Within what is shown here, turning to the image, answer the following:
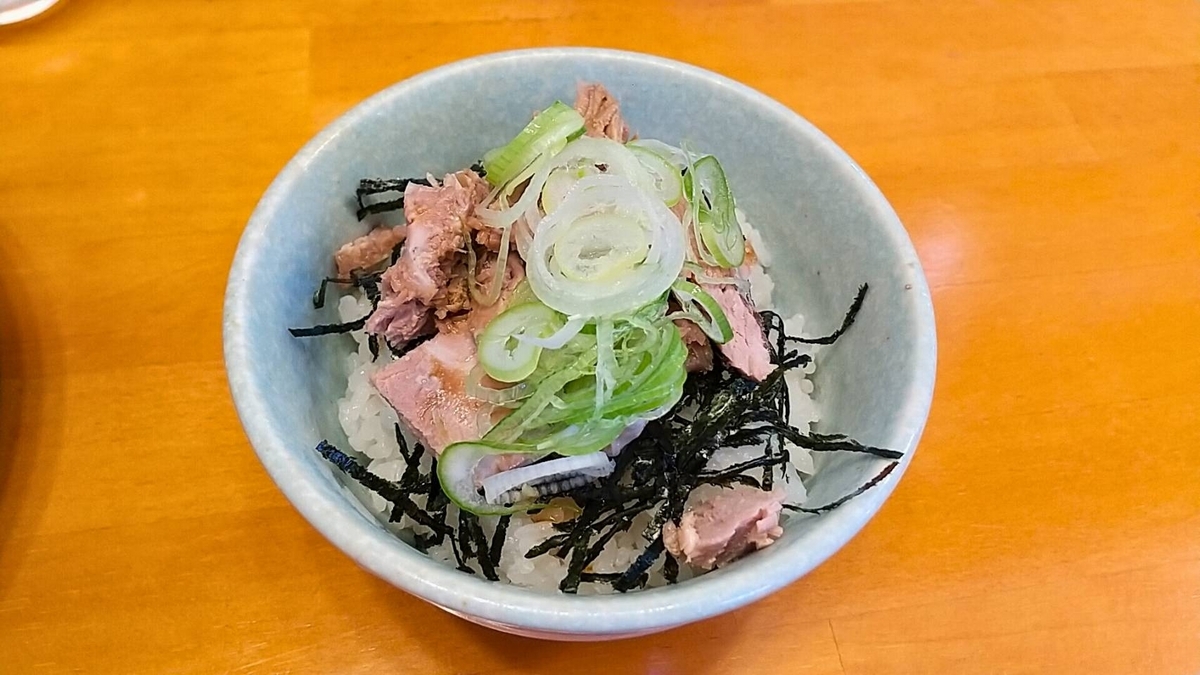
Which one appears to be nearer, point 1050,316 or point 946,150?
point 1050,316

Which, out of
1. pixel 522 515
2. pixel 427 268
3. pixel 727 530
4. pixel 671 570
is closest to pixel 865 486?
pixel 727 530

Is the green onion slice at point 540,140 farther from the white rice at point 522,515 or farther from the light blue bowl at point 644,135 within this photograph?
the white rice at point 522,515

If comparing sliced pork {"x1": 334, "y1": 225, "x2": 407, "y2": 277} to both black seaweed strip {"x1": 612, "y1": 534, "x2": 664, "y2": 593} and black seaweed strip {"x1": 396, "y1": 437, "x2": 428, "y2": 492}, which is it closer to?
black seaweed strip {"x1": 396, "y1": 437, "x2": 428, "y2": 492}

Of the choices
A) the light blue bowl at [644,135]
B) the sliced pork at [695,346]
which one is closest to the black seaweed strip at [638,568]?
the light blue bowl at [644,135]

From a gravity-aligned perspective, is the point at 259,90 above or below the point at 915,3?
above

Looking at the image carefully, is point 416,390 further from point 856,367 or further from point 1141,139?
point 1141,139

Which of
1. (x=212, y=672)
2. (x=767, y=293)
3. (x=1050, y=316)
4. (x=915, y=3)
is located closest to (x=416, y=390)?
(x=212, y=672)

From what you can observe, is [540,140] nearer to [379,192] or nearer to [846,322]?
[379,192]
